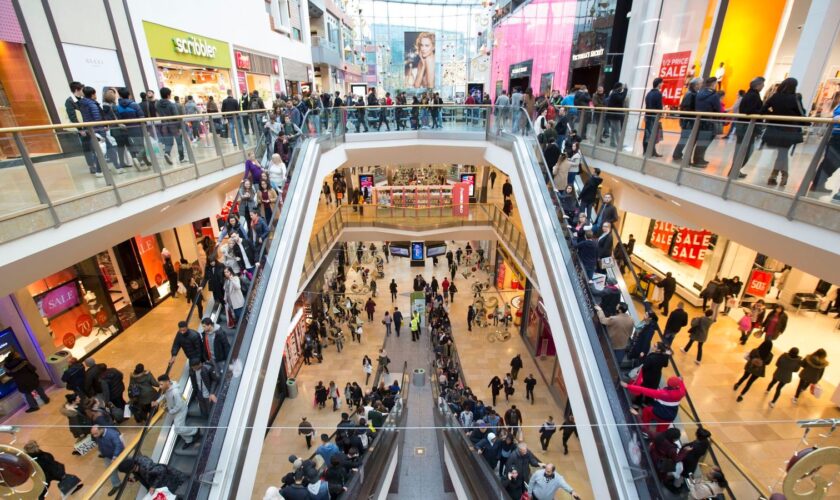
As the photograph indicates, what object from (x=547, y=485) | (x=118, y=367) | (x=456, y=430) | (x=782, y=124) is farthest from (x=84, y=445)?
(x=782, y=124)

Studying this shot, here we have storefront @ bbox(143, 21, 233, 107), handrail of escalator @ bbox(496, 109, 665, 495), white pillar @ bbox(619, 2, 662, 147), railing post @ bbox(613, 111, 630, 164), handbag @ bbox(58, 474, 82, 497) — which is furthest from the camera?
storefront @ bbox(143, 21, 233, 107)

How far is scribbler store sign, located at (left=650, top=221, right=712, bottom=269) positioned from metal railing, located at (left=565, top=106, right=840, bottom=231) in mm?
4951

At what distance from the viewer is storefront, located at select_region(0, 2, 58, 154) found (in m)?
6.58

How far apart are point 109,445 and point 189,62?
11.0 metres

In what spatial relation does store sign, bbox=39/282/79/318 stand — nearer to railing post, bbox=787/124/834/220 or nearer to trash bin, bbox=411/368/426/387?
trash bin, bbox=411/368/426/387

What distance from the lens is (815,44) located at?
238 inches

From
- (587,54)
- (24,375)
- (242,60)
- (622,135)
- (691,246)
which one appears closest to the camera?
(24,375)

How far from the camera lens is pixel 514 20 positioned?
20.5 metres

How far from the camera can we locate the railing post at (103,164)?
4.80 metres

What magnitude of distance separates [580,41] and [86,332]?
16.9 meters

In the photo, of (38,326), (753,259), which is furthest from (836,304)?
(38,326)

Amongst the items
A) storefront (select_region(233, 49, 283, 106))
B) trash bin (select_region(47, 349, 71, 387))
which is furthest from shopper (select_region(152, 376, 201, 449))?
storefront (select_region(233, 49, 283, 106))

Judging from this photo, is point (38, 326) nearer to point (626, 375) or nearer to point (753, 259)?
point (626, 375)

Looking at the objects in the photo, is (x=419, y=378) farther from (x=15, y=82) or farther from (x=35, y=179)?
(x=15, y=82)
